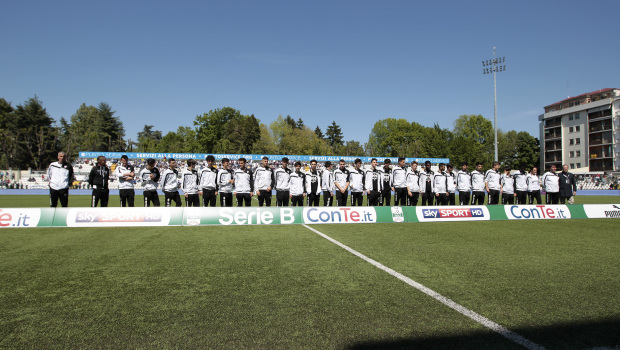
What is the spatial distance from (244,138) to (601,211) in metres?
70.1

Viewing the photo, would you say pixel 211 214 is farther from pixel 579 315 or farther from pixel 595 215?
pixel 595 215

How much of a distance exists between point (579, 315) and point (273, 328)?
9.52ft

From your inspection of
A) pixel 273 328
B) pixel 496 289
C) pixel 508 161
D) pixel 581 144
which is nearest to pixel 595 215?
pixel 496 289

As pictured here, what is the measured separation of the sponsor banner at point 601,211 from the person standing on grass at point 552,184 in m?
1.94

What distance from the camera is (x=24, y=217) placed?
968 cm

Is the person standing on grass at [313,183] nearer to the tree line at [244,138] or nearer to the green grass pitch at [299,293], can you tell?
the green grass pitch at [299,293]

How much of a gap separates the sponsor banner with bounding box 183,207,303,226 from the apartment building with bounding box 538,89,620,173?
6182cm

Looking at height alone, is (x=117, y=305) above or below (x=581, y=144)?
below

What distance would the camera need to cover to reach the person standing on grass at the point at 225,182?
11320 millimetres

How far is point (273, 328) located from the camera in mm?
3143

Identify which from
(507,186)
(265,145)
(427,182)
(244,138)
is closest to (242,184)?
(427,182)

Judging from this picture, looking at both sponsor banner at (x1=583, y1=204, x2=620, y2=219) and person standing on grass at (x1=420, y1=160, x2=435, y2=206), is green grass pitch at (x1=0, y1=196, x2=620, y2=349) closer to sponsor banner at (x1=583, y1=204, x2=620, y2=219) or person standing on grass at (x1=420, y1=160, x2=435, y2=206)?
sponsor banner at (x1=583, y1=204, x2=620, y2=219)

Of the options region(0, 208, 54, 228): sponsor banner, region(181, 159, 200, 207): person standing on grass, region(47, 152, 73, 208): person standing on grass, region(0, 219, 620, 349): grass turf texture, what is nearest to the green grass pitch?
region(0, 219, 620, 349): grass turf texture

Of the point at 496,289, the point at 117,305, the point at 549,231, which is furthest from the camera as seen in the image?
the point at 549,231
